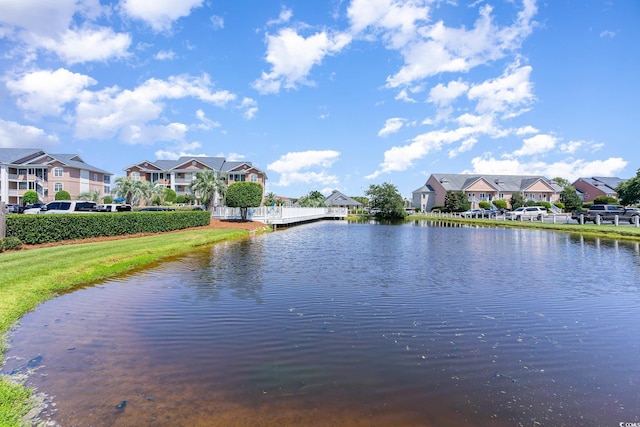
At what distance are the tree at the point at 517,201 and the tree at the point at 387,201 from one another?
25289 mm

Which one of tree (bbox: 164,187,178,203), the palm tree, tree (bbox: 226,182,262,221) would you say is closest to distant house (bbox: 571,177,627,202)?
tree (bbox: 226,182,262,221)

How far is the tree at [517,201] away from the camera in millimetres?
83375

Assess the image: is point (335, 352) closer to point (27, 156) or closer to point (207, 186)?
point (207, 186)

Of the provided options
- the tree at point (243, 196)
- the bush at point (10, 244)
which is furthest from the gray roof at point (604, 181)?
the bush at point (10, 244)

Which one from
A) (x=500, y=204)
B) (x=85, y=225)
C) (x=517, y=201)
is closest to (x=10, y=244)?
(x=85, y=225)

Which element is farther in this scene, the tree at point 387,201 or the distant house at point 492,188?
the distant house at point 492,188

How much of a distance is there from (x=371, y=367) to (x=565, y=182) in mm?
140793

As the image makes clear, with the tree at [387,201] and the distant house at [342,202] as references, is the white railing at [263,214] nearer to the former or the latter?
the tree at [387,201]

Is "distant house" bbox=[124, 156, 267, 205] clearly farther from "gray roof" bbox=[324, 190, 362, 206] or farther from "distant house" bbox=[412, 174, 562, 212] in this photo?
"distant house" bbox=[412, 174, 562, 212]

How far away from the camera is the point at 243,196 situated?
41719 mm

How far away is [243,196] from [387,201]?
44.5m

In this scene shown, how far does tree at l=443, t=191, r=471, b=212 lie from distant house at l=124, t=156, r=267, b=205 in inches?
1550

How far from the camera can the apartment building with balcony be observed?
63688mm

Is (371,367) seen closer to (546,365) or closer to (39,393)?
(546,365)
